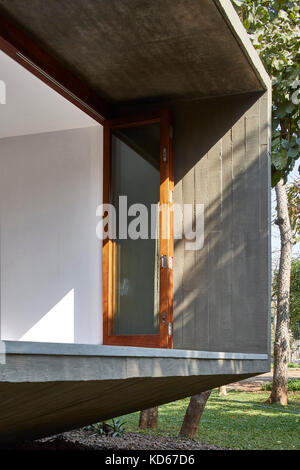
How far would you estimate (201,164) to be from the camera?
16.1ft

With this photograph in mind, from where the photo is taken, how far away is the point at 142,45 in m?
4.04

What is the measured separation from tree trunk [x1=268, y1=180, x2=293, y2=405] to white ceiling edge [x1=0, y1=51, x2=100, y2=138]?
9240mm

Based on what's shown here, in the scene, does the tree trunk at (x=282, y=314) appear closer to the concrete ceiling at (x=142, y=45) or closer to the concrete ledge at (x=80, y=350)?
the concrete ceiling at (x=142, y=45)

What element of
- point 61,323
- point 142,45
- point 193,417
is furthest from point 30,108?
point 193,417

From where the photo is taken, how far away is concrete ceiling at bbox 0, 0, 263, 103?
3.58 m

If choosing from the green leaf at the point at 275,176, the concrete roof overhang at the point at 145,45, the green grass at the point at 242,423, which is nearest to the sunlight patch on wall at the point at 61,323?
the concrete roof overhang at the point at 145,45

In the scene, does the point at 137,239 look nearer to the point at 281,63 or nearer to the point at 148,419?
the point at 281,63

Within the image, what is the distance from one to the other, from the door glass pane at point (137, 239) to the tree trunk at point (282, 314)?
29.9 ft

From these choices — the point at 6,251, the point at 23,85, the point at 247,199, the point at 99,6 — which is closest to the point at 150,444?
the point at 6,251

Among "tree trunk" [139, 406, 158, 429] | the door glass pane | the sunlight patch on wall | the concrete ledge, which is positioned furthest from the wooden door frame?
"tree trunk" [139, 406, 158, 429]

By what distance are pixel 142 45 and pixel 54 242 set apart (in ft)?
6.43

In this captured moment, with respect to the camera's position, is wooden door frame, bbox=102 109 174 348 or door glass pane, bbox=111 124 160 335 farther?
door glass pane, bbox=111 124 160 335

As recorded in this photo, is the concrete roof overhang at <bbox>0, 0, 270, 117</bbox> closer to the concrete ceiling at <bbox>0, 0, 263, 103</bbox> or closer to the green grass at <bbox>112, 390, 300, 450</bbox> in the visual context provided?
the concrete ceiling at <bbox>0, 0, 263, 103</bbox>

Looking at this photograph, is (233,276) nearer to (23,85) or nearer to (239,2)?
(23,85)
